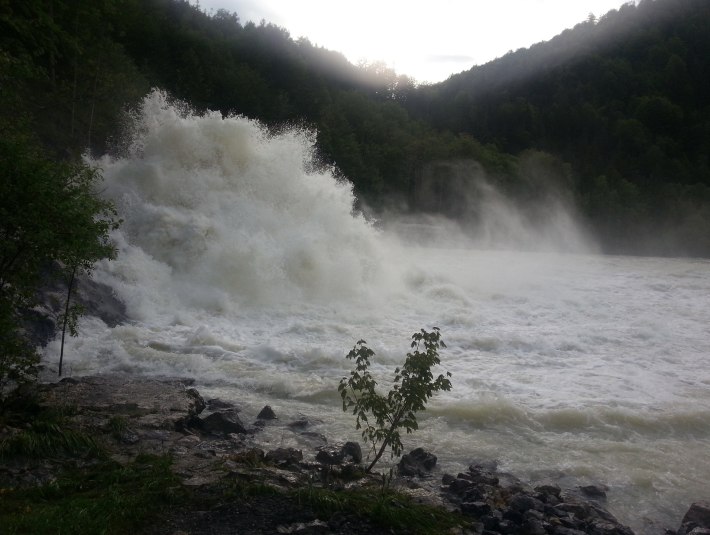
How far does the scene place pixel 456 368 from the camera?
38.6 ft

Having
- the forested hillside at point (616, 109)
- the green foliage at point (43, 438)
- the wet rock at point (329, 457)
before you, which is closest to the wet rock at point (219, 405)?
the wet rock at point (329, 457)

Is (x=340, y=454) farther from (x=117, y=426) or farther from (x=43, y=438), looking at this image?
(x=43, y=438)

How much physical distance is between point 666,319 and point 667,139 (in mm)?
67794

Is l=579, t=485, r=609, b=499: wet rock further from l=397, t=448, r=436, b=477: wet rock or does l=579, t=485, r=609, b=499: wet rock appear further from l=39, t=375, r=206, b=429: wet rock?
l=39, t=375, r=206, b=429: wet rock

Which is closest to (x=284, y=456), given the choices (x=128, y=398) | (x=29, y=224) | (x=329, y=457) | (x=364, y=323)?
(x=329, y=457)

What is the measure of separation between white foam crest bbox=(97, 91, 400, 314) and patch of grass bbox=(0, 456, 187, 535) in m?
9.02

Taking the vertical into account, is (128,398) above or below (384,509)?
above

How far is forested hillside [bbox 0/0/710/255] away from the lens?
2323cm

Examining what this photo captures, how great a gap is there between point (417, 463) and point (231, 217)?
1387 centimetres

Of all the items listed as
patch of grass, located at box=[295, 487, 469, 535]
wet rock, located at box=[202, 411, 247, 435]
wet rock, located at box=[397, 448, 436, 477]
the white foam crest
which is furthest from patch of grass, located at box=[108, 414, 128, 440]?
the white foam crest

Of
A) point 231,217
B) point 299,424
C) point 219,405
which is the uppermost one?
point 231,217

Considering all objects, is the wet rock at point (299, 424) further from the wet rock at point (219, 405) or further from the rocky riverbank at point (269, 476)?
the wet rock at point (219, 405)

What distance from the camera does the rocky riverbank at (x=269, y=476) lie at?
5.05 metres

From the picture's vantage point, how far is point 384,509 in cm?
519
